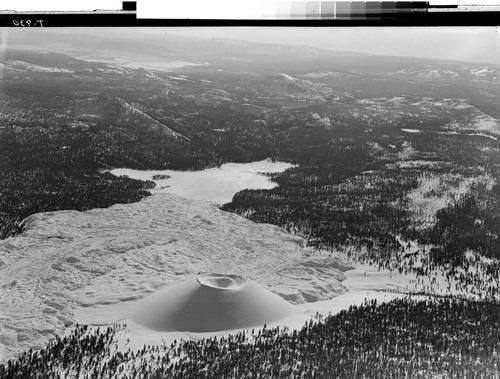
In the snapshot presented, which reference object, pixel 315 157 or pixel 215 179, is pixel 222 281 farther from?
pixel 315 157

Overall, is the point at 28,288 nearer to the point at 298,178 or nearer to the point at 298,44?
the point at 298,178

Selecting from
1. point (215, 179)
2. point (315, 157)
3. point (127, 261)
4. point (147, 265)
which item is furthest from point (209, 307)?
point (315, 157)

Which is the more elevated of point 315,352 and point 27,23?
point 27,23

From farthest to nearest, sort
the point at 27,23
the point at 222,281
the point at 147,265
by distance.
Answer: the point at 27,23
the point at 147,265
the point at 222,281

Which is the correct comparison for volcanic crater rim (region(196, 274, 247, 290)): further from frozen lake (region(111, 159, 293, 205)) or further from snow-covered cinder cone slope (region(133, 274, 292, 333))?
frozen lake (region(111, 159, 293, 205))

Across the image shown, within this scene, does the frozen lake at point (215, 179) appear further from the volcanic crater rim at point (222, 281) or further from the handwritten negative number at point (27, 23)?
the handwritten negative number at point (27, 23)
